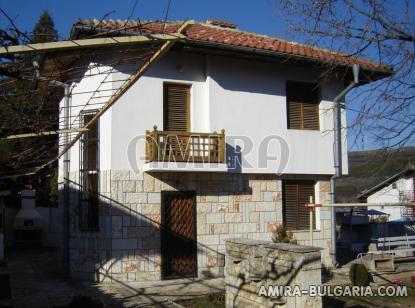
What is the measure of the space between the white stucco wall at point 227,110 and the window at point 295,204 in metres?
0.48

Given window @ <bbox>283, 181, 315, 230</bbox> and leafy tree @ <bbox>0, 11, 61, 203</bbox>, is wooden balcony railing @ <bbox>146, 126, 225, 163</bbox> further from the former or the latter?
window @ <bbox>283, 181, 315, 230</bbox>

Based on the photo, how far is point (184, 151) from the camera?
1195cm

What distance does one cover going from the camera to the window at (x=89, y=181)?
480 inches

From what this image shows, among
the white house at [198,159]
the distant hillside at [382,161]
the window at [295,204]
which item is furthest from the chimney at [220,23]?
the distant hillside at [382,161]

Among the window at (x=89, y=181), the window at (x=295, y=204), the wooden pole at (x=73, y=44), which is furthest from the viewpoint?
the window at (x=295, y=204)

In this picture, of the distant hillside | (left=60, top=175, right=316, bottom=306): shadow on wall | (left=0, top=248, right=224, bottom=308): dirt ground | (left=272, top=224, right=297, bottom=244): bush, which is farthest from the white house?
the distant hillside

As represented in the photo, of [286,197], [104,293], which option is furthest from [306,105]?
[104,293]

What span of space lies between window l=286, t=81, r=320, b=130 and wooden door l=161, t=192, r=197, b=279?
13.3 ft

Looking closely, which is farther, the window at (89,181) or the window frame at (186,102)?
the window frame at (186,102)

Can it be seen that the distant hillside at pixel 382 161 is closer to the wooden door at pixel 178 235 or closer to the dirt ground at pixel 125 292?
the dirt ground at pixel 125 292

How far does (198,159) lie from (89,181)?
114 inches

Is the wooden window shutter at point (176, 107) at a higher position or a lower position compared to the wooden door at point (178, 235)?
higher

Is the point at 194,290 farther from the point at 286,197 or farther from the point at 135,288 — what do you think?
the point at 286,197

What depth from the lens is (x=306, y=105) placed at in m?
14.6
